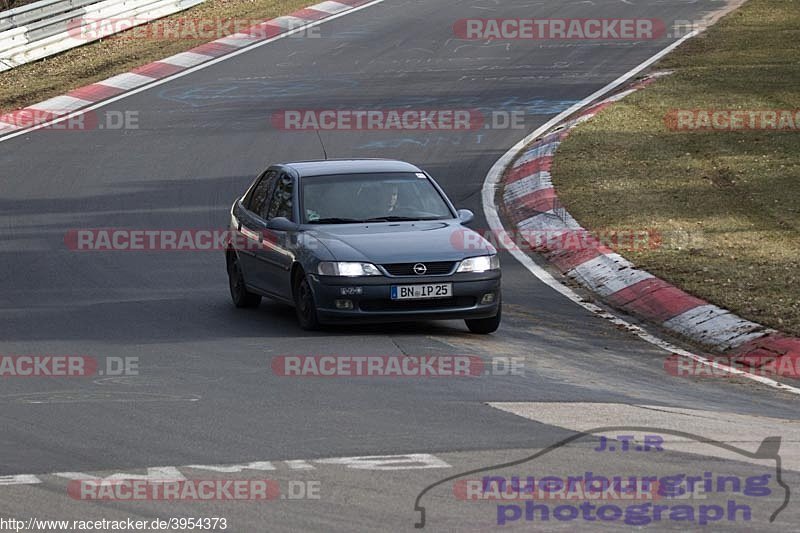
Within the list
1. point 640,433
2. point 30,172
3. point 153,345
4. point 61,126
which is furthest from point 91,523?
point 61,126

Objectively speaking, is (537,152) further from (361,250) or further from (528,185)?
(361,250)

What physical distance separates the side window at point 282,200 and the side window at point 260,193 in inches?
9.4

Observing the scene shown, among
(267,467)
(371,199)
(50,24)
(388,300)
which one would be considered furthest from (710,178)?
(50,24)

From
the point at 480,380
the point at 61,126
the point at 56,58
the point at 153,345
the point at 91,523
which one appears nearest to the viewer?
the point at 91,523

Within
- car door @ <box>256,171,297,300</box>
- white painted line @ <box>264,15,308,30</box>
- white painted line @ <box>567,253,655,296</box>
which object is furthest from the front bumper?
white painted line @ <box>264,15,308,30</box>

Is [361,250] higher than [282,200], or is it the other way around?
[282,200]

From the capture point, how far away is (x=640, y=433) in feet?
28.1

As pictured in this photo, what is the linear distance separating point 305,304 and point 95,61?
63.2 ft

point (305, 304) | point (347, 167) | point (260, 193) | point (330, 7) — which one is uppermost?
point (330, 7)

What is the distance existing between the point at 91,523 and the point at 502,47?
1016 inches

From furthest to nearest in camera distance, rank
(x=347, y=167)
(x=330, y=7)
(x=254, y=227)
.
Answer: (x=330, y=7)
(x=254, y=227)
(x=347, y=167)

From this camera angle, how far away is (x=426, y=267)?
12.4 meters

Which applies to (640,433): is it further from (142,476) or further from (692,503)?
(142,476)

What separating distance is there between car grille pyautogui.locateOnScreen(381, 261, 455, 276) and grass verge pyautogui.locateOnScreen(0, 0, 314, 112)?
16640mm
